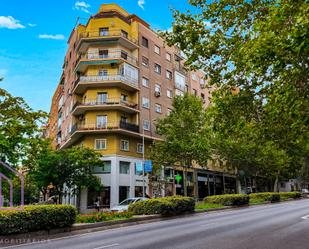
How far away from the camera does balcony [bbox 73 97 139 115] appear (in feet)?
119

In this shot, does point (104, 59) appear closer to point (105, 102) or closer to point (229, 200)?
point (105, 102)

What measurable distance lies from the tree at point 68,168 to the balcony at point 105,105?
17.8 feet

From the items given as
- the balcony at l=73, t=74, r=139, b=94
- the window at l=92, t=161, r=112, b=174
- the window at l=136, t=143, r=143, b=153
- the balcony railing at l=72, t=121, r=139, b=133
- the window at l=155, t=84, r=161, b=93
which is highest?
the window at l=155, t=84, r=161, b=93

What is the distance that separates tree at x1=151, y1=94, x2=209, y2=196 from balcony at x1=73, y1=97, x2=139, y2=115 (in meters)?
4.43

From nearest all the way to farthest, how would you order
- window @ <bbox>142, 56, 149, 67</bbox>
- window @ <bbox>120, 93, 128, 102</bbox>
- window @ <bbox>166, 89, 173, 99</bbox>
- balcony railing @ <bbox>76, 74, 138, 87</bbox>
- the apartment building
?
the apartment building → balcony railing @ <bbox>76, 74, 138, 87</bbox> → window @ <bbox>120, 93, 128, 102</bbox> → window @ <bbox>142, 56, 149, 67</bbox> → window @ <bbox>166, 89, 173, 99</bbox>

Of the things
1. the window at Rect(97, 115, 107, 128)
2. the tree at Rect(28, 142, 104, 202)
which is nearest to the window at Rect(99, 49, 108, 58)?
the window at Rect(97, 115, 107, 128)

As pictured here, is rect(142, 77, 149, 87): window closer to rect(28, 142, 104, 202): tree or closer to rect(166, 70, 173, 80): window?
rect(166, 70, 173, 80): window

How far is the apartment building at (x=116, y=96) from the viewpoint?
35.6 metres

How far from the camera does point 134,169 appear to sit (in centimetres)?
3706

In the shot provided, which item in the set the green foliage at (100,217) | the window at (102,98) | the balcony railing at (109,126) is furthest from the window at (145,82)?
the green foliage at (100,217)

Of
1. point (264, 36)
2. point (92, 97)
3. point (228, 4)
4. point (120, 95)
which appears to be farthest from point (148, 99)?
point (264, 36)

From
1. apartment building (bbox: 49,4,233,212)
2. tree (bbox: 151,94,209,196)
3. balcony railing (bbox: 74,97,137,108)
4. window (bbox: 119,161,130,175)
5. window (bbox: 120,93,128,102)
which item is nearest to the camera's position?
tree (bbox: 151,94,209,196)

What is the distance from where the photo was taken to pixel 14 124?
19500 mm

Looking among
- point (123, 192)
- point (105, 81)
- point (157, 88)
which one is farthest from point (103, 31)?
point (123, 192)
